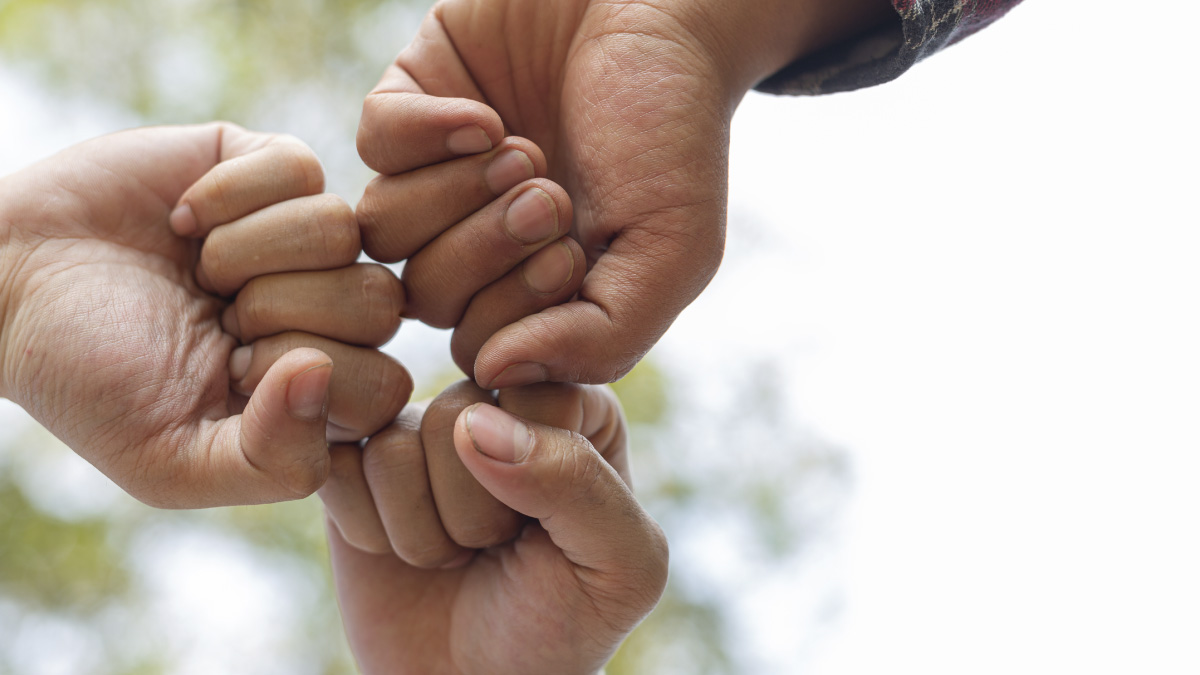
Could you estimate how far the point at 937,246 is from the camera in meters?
1.95

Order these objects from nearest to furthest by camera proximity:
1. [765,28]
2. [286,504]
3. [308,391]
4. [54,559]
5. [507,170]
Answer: [308,391] → [507,170] → [765,28] → [54,559] → [286,504]

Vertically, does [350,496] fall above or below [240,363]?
below

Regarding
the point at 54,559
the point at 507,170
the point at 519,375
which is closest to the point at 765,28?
the point at 507,170

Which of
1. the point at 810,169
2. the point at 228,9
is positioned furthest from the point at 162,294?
the point at 228,9

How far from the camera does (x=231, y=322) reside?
89 cm

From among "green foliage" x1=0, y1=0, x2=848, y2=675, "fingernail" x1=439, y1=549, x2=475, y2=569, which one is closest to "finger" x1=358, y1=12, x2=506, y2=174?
"fingernail" x1=439, y1=549, x2=475, y2=569

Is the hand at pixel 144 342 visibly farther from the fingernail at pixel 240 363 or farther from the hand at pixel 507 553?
the hand at pixel 507 553

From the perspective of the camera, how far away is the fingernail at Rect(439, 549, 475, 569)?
0.96 meters

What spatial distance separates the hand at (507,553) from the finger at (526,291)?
8 cm

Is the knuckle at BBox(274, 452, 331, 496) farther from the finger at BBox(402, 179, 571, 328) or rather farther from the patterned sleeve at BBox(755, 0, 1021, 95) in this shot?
the patterned sleeve at BBox(755, 0, 1021, 95)

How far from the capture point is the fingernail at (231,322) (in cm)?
89

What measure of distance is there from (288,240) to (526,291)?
26 centimetres

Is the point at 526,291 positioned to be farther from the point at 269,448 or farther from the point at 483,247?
the point at 269,448

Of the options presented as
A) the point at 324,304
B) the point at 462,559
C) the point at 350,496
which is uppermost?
the point at 324,304
